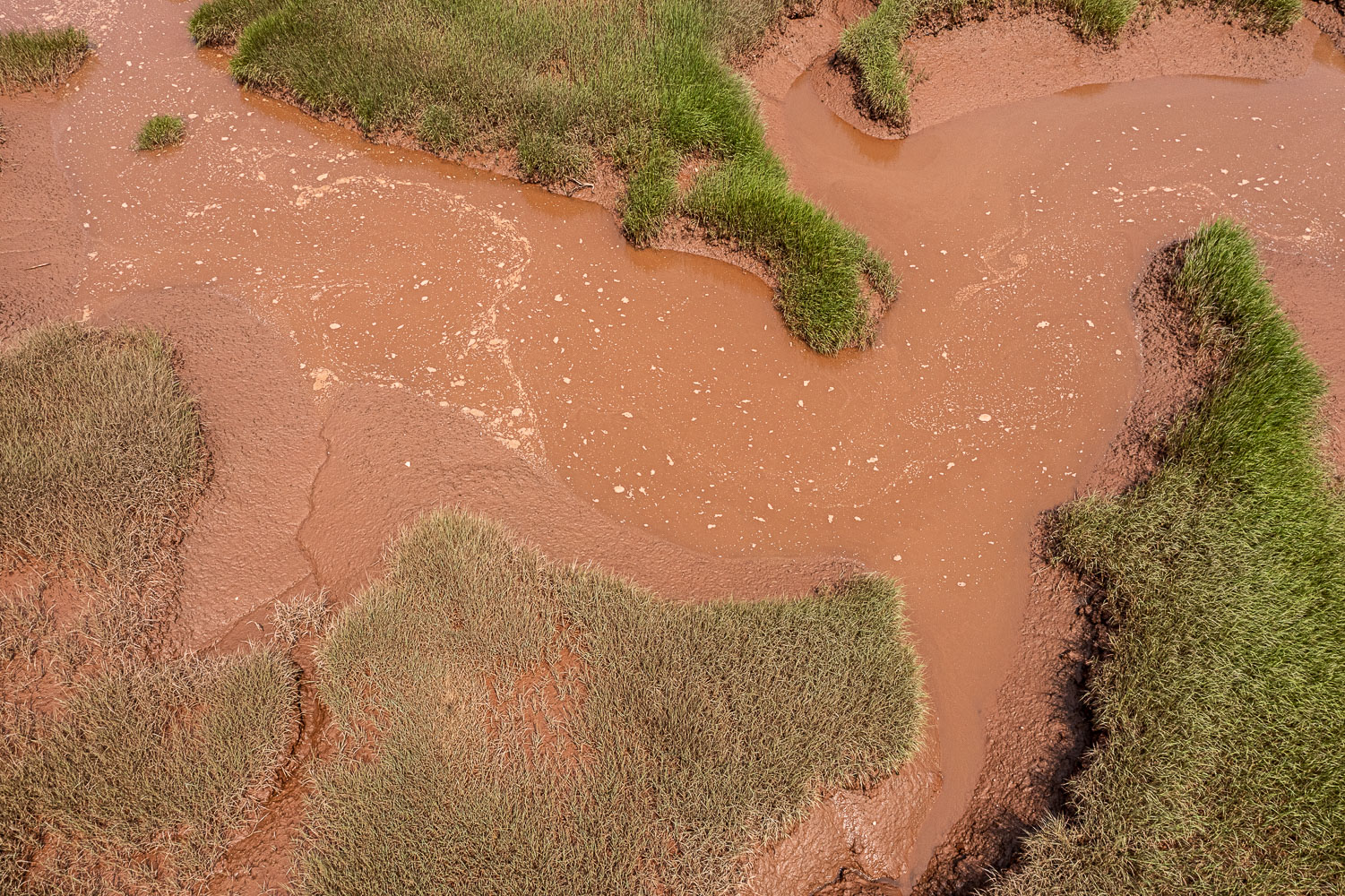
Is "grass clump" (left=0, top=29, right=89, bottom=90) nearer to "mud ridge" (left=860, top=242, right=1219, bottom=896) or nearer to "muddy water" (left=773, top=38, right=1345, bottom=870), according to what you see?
"muddy water" (left=773, top=38, right=1345, bottom=870)

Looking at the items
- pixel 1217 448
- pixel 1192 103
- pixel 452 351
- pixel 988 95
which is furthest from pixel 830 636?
pixel 1192 103

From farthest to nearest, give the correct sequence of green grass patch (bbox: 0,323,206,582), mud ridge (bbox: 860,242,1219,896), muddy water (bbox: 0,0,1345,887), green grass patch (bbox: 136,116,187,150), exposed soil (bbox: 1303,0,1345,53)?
exposed soil (bbox: 1303,0,1345,53)
green grass patch (bbox: 136,116,187,150)
muddy water (bbox: 0,0,1345,887)
green grass patch (bbox: 0,323,206,582)
mud ridge (bbox: 860,242,1219,896)

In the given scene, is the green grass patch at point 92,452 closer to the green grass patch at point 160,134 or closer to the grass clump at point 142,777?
the grass clump at point 142,777

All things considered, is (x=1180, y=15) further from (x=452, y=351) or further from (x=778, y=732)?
(x=778, y=732)

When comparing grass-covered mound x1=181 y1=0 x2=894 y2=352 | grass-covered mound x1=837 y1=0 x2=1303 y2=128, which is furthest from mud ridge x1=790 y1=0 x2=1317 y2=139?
grass-covered mound x1=181 y1=0 x2=894 y2=352

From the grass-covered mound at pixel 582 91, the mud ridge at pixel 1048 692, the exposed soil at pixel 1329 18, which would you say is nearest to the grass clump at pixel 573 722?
the mud ridge at pixel 1048 692
